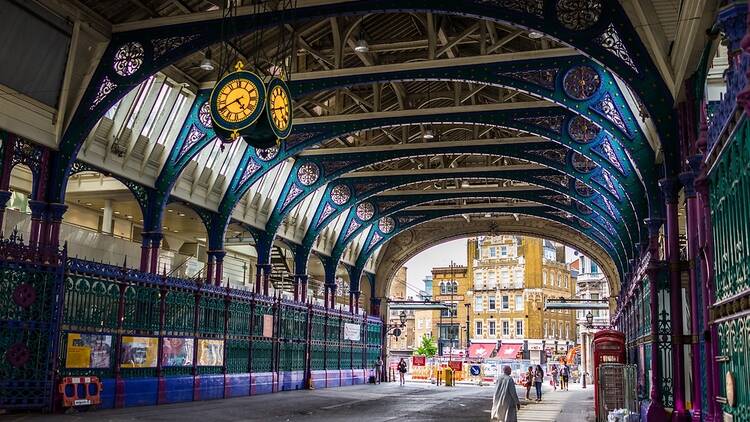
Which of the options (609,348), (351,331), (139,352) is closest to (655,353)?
(609,348)

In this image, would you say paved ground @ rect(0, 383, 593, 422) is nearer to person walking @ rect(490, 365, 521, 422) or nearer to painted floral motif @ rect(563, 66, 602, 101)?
person walking @ rect(490, 365, 521, 422)

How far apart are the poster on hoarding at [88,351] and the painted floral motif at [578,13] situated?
14246 mm

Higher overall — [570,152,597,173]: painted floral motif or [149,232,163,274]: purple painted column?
[570,152,597,173]: painted floral motif

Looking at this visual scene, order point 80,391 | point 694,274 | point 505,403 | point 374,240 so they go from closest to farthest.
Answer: point 694,274, point 505,403, point 80,391, point 374,240

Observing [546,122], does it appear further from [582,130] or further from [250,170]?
[250,170]

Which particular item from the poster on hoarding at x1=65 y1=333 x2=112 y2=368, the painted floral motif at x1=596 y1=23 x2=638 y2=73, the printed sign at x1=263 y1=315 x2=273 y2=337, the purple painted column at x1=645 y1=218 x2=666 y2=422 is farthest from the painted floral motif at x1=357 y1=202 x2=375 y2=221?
the purple painted column at x1=645 y1=218 x2=666 y2=422

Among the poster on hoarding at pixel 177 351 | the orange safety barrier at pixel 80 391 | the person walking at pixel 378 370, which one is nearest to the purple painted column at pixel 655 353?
the orange safety barrier at pixel 80 391

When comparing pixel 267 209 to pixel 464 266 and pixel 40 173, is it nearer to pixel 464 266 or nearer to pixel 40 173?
pixel 40 173

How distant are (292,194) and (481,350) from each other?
55.2 m

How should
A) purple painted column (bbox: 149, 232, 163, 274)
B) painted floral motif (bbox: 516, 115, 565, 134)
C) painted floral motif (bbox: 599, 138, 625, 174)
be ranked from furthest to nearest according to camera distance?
1. purple painted column (bbox: 149, 232, 163, 274)
2. painted floral motif (bbox: 516, 115, 565, 134)
3. painted floral motif (bbox: 599, 138, 625, 174)

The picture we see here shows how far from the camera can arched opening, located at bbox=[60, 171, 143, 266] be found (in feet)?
90.0

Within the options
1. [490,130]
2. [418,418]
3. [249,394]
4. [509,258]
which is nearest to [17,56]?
[418,418]

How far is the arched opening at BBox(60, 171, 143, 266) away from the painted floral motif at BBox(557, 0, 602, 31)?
16.4 metres

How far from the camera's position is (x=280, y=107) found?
48.1 feet
